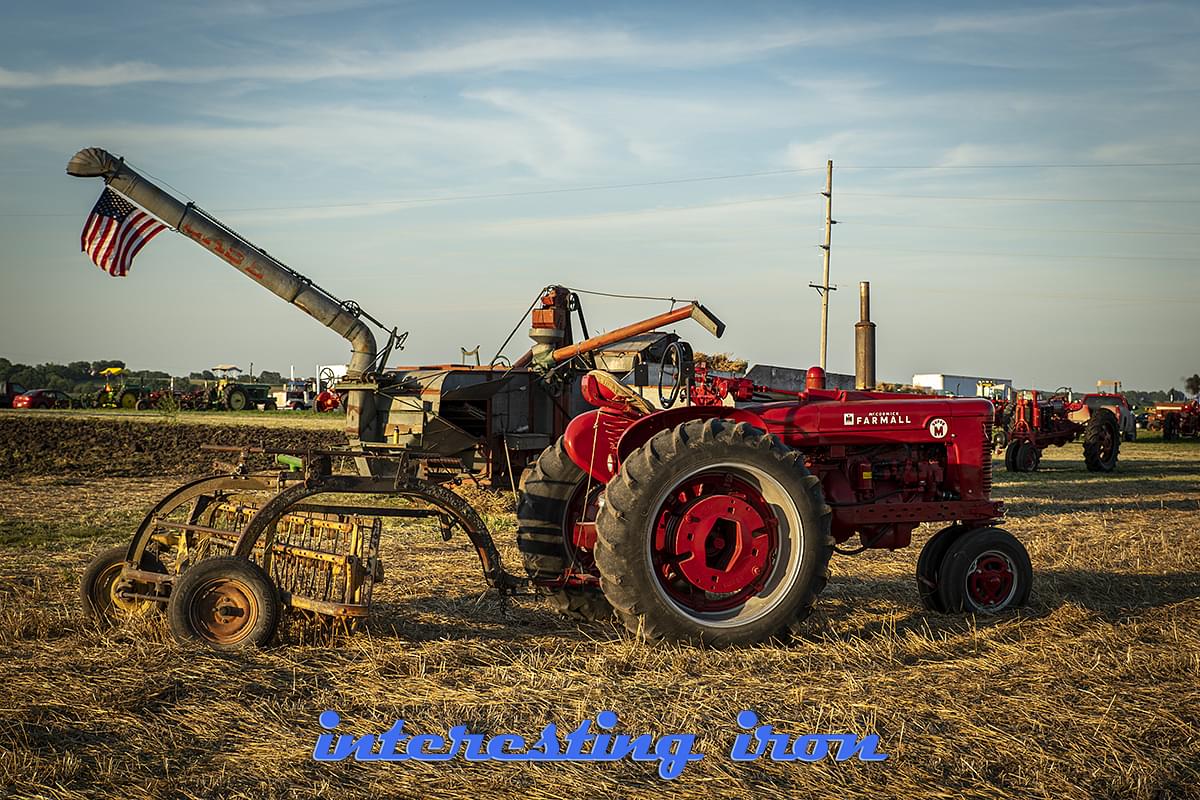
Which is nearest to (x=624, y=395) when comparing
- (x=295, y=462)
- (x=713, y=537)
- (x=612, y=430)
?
(x=612, y=430)

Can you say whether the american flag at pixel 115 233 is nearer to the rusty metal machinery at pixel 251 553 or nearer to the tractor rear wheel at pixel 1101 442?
the rusty metal machinery at pixel 251 553

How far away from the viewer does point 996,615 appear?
21.9 feet

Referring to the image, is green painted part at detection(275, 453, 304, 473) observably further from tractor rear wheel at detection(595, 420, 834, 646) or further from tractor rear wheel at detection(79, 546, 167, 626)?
tractor rear wheel at detection(595, 420, 834, 646)

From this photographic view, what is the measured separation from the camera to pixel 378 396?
13.0 m

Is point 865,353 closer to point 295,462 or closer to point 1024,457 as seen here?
point 1024,457

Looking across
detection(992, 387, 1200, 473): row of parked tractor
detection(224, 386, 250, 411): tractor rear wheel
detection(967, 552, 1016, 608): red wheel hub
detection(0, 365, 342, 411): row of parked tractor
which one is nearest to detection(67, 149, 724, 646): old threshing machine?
detection(967, 552, 1016, 608): red wheel hub

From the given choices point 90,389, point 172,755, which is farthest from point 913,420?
point 90,389

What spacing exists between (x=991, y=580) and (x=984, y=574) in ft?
0.19

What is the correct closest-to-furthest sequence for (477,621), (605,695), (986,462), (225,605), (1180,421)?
1. (605,695)
2. (225,605)
3. (477,621)
4. (986,462)
5. (1180,421)

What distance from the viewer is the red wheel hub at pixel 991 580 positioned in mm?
6812

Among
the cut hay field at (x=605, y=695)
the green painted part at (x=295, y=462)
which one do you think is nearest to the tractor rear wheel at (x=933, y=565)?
the cut hay field at (x=605, y=695)

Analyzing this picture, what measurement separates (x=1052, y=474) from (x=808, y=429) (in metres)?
15.0

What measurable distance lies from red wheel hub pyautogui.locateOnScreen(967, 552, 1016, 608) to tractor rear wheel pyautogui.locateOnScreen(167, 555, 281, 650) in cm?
424

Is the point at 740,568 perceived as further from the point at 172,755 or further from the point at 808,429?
the point at 172,755
